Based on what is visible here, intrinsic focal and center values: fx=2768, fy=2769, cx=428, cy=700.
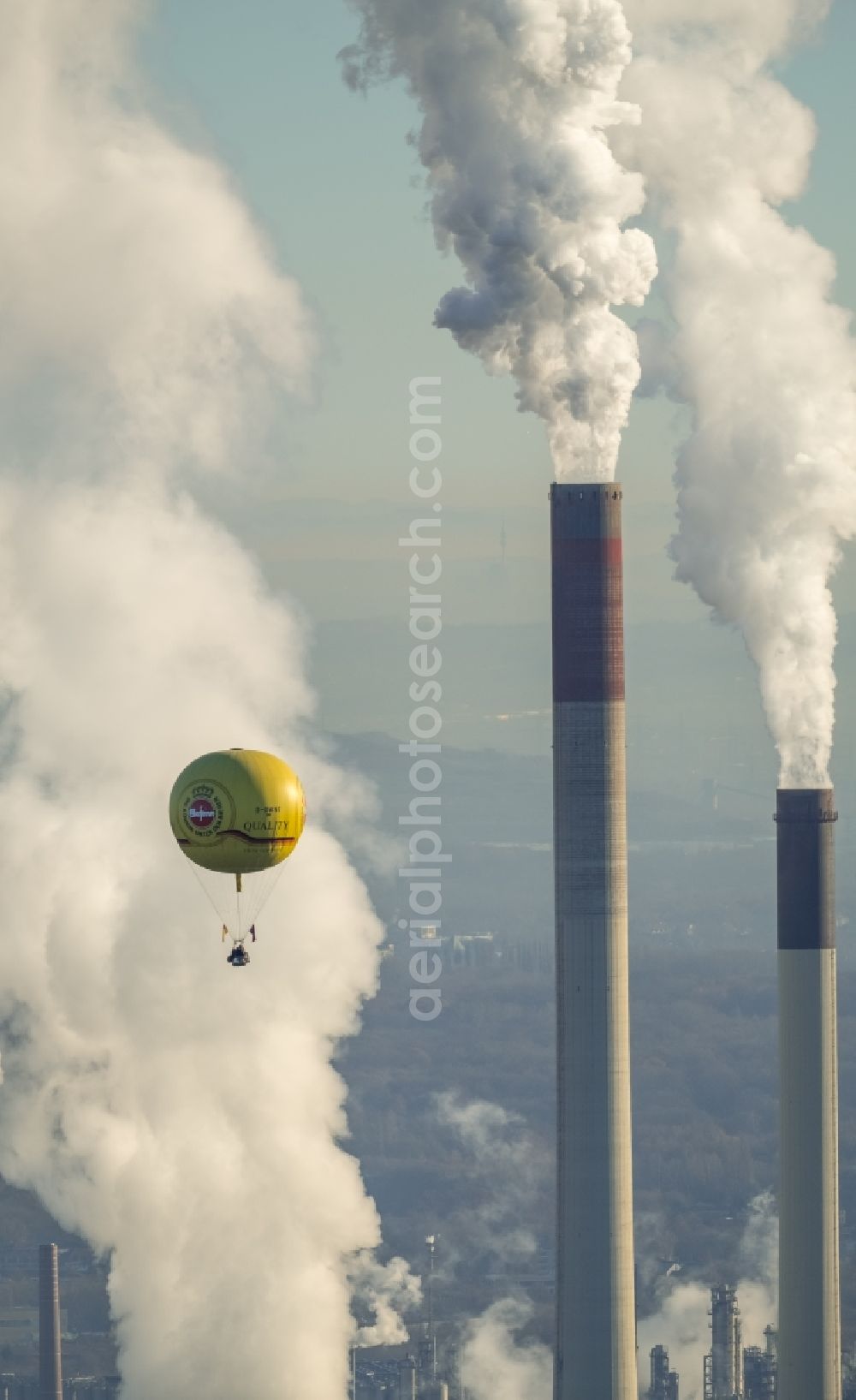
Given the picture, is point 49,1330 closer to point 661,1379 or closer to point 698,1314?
point 661,1379

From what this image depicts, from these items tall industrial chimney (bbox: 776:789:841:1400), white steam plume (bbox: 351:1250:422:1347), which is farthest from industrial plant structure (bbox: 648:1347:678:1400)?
tall industrial chimney (bbox: 776:789:841:1400)

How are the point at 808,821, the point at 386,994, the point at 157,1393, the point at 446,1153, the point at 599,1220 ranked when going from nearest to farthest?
the point at 599,1220 → the point at 808,821 → the point at 157,1393 → the point at 446,1153 → the point at 386,994

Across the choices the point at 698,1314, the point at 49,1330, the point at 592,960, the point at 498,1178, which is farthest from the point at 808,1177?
the point at 498,1178

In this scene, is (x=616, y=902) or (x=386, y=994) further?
(x=386, y=994)

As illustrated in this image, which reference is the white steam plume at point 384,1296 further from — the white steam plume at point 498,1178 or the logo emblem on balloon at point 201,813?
the logo emblem on balloon at point 201,813

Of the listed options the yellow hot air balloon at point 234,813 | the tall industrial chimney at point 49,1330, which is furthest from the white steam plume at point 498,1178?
the yellow hot air balloon at point 234,813

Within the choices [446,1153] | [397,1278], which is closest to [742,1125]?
[446,1153]

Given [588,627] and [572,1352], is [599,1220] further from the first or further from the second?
[588,627]
